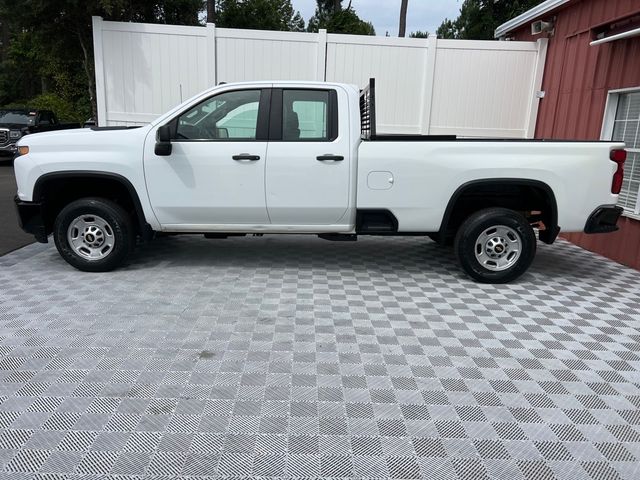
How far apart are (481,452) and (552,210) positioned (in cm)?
332

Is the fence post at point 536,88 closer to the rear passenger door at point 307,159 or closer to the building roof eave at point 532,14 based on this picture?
the building roof eave at point 532,14

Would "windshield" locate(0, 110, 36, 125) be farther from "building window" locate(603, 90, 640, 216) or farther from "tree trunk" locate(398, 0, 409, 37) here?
"building window" locate(603, 90, 640, 216)

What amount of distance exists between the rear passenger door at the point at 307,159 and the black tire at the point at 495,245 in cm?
134

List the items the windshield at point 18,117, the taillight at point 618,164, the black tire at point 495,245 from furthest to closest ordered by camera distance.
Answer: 1. the windshield at point 18,117
2. the black tire at point 495,245
3. the taillight at point 618,164

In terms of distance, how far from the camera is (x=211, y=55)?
29.0 ft

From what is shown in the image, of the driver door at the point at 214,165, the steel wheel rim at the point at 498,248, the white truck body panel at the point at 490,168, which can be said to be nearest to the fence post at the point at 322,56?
the driver door at the point at 214,165

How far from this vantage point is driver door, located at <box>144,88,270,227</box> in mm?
5117

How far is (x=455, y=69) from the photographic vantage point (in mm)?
9109

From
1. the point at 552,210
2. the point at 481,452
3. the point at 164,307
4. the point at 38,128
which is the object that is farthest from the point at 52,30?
the point at 481,452

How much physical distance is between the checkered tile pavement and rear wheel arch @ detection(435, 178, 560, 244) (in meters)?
0.62

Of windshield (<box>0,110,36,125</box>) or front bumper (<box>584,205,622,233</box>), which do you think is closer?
front bumper (<box>584,205,622,233</box>)

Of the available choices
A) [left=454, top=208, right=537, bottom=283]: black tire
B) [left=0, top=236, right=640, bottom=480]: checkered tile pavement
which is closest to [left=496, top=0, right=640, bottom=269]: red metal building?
[left=0, top=236, right=640, bottom=480]: checkered tile pavement

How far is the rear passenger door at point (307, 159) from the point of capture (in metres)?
5.14

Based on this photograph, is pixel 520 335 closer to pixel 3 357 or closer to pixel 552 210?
pixel 552 210
